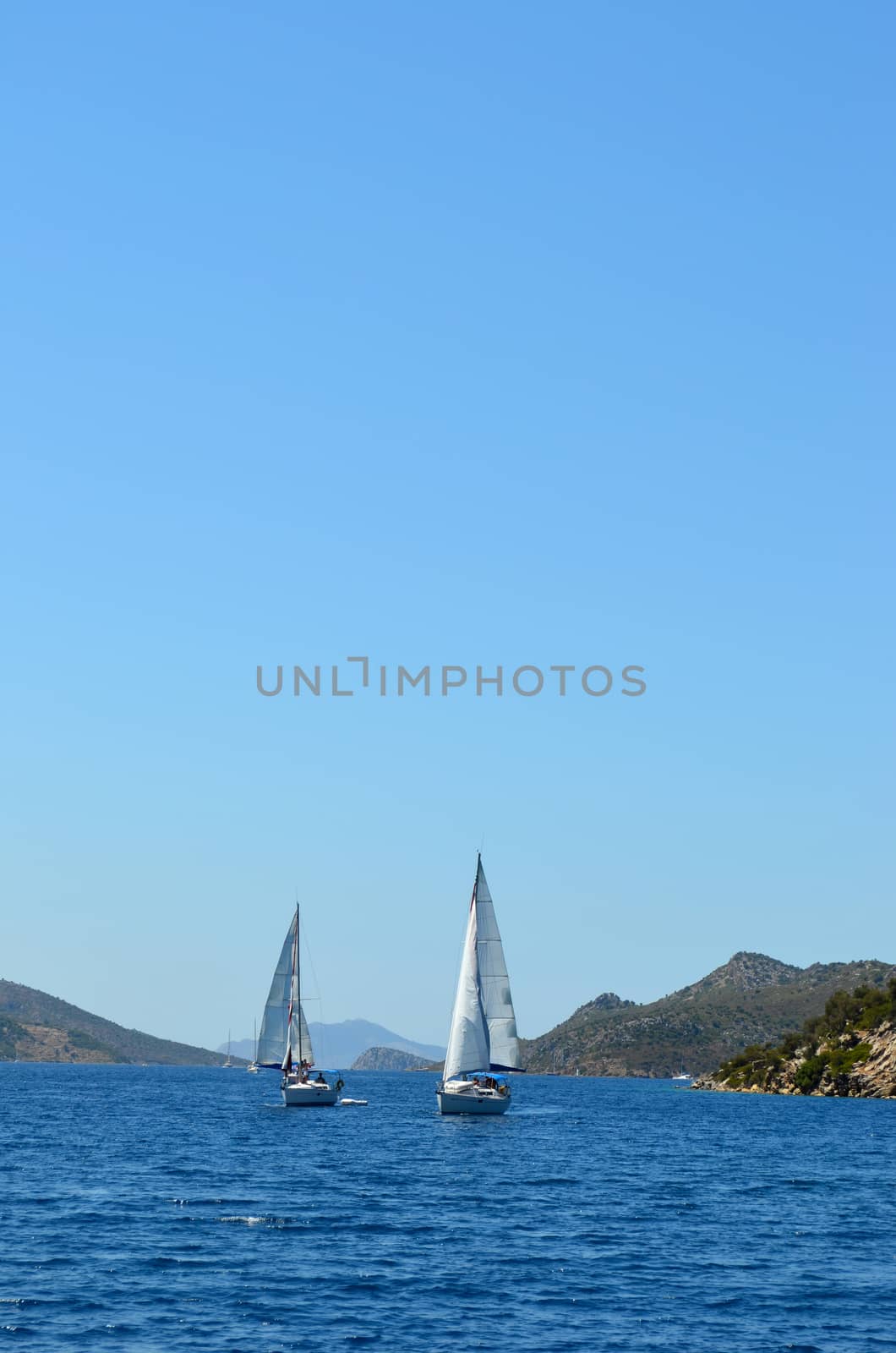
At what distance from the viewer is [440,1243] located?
53656 millimetres

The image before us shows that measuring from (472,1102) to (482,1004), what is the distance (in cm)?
1000

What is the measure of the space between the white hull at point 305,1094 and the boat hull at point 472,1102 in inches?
906

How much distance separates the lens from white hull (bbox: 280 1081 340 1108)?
445ft

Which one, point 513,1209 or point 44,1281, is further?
point 513,1209

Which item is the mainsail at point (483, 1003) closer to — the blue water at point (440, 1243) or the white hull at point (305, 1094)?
the blue water at point (440, 1243)

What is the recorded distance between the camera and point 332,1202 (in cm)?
6419

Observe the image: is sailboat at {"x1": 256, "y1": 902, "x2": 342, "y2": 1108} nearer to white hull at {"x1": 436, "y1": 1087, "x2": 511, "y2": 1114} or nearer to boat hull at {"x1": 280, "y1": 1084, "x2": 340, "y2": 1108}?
boat hull at {"x1": 280, "y1": 1084, "x2": 340, "y2": 1108}

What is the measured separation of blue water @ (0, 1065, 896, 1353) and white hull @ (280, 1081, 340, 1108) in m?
30.6

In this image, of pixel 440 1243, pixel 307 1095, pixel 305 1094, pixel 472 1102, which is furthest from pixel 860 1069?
pixel 440 1243

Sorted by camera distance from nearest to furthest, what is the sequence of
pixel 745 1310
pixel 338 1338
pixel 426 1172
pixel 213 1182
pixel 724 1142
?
pixel 338 1338 < pixel 745 1310 < pixel 213 1182 < pixel 426 1172 < pixel 724 1142

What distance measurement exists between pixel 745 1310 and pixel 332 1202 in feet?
83.4

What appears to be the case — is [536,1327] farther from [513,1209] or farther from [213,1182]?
[213,1182]

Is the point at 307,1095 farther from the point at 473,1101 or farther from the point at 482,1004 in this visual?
the point at 482,1004

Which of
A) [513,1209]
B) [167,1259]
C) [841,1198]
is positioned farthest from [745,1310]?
[841,1198]
